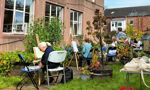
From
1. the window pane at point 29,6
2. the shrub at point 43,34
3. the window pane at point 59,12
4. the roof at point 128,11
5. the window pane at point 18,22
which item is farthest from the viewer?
the roof at point 128,11

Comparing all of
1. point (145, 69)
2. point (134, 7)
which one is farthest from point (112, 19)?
point (145, 69)

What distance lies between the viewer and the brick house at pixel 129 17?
3531cm

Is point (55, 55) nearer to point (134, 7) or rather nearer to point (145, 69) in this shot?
point (145, 69)

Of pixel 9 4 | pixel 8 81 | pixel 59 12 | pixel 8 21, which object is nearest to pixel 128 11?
pixel 59 12

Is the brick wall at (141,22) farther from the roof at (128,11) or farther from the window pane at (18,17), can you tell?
the window pane at (18,17)

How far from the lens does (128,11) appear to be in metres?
38.9

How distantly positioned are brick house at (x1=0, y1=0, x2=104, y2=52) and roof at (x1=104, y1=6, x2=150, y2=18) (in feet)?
94.8

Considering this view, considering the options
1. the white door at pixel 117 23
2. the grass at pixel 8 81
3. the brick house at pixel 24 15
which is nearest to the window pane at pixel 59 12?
the brick house at pixel 24 15

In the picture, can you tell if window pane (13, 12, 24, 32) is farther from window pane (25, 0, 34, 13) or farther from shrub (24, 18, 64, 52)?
shrub (24, 18, 64, 52)

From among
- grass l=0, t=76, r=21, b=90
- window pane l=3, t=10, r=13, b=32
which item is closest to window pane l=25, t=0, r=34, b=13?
window pane l=3, t=10, r=13, b=32

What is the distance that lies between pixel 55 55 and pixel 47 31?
9.82 ft

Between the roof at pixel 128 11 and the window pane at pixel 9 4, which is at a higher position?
the roof at pixel 128 11

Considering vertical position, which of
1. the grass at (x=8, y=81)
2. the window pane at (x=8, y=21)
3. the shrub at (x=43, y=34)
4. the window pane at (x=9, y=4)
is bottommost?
the grass at (x=8, y=81)

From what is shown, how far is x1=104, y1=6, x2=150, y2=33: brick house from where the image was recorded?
35.3m
